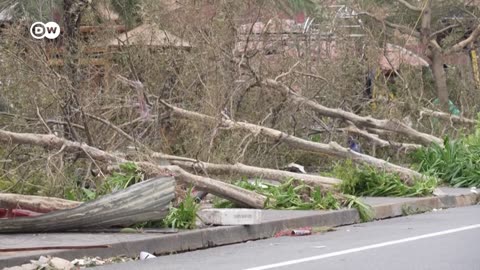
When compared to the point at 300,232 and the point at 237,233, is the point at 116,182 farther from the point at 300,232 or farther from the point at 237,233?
the point at 300,232

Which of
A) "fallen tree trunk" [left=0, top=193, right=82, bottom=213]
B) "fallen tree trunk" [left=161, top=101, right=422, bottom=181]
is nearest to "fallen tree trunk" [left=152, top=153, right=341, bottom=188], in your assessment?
"fallen tree trunk" [left=161, top=101, right=422, bottom=181]

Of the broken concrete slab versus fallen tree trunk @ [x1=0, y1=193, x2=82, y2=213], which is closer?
fallen tree trunk @ [x1=0, y1=193, x2=82, y2=213]

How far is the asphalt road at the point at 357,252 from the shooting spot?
9820 millimetres

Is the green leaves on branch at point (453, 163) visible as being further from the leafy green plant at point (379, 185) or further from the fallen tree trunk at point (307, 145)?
the leafy green plant at point (379, 185)

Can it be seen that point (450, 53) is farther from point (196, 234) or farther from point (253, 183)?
point (196, 234)

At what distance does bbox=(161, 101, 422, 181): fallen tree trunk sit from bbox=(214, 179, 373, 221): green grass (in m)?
1.59

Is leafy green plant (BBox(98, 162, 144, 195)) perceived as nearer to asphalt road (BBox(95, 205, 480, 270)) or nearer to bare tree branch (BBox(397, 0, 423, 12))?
asphalt road (BBox(95, 205, 480, 270))

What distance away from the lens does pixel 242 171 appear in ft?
50.3

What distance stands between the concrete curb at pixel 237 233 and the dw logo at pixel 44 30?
243 inches

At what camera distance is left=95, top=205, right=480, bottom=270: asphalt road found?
9.82 m

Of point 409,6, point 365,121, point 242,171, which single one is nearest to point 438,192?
point 365,121

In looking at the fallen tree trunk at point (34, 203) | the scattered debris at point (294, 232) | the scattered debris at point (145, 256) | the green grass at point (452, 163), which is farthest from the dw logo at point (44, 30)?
the green grass at point (452, 163)

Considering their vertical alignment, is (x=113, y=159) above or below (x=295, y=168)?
above

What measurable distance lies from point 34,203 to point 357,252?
4.16 meters
